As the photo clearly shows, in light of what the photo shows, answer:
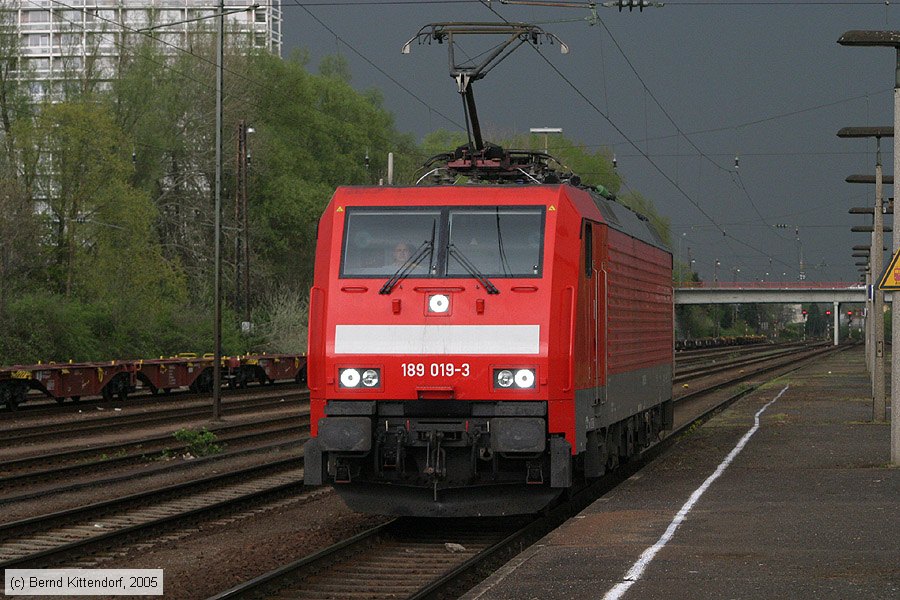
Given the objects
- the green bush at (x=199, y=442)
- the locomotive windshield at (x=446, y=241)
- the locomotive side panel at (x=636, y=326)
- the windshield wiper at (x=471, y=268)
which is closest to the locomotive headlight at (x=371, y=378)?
the locomotive windshield at (x=446, y=241)

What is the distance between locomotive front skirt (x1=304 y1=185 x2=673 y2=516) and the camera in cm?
1200

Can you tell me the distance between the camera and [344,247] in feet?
41.9

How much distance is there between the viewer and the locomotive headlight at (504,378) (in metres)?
12.0

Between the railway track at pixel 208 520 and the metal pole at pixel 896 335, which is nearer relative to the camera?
the railway track at pixel 208 520

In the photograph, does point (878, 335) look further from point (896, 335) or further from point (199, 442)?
point (199, 442)

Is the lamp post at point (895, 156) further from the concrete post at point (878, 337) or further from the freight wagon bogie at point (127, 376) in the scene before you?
the freight wagon bogie at point (127, 376)

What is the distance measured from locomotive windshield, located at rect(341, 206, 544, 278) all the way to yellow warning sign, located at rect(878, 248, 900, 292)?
5.86 metres

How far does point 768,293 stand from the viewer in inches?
4318

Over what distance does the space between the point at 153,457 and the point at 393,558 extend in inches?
384

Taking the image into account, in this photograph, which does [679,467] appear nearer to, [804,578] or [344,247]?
[344,247]

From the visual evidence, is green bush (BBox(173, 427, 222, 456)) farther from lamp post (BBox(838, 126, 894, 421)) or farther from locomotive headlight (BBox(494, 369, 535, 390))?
lamp post (BBox(838, 126, 894, 421))

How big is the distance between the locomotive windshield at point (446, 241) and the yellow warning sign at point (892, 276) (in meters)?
5.86

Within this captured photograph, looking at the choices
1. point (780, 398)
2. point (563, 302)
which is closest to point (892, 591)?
point (563, 302)

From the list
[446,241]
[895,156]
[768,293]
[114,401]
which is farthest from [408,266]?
[768,293]
